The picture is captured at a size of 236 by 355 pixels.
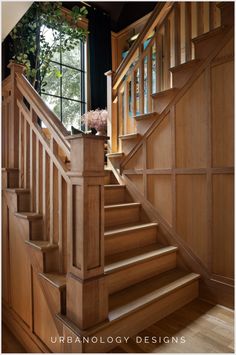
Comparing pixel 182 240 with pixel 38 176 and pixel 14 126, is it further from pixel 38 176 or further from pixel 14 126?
pixel 14 126

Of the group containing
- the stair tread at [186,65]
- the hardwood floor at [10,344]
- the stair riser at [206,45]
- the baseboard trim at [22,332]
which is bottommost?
the hardwood floor at [10,344]

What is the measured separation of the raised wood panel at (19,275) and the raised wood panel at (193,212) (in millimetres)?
1447

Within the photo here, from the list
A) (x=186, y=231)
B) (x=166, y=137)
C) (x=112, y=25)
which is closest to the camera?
(x=186, y=231)

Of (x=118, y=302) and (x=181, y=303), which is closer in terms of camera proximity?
(x=118, y=302)

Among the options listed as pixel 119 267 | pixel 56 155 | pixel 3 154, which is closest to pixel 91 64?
pixel 3 154

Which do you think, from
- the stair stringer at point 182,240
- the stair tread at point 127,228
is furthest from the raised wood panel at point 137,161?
the stair tread at point 127,228

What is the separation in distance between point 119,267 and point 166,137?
4.51ft

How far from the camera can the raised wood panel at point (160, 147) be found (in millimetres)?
2572

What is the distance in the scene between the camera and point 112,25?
16.6ft

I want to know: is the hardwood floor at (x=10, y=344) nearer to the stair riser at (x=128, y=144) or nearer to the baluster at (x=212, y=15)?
the stair riser at (x=128, y=144)

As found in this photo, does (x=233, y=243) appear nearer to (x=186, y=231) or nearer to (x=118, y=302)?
(x=186, y=231)

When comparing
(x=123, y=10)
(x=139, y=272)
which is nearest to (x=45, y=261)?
(x=139, y=272)

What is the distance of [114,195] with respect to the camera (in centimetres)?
289

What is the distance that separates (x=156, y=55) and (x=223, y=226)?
1884mm
